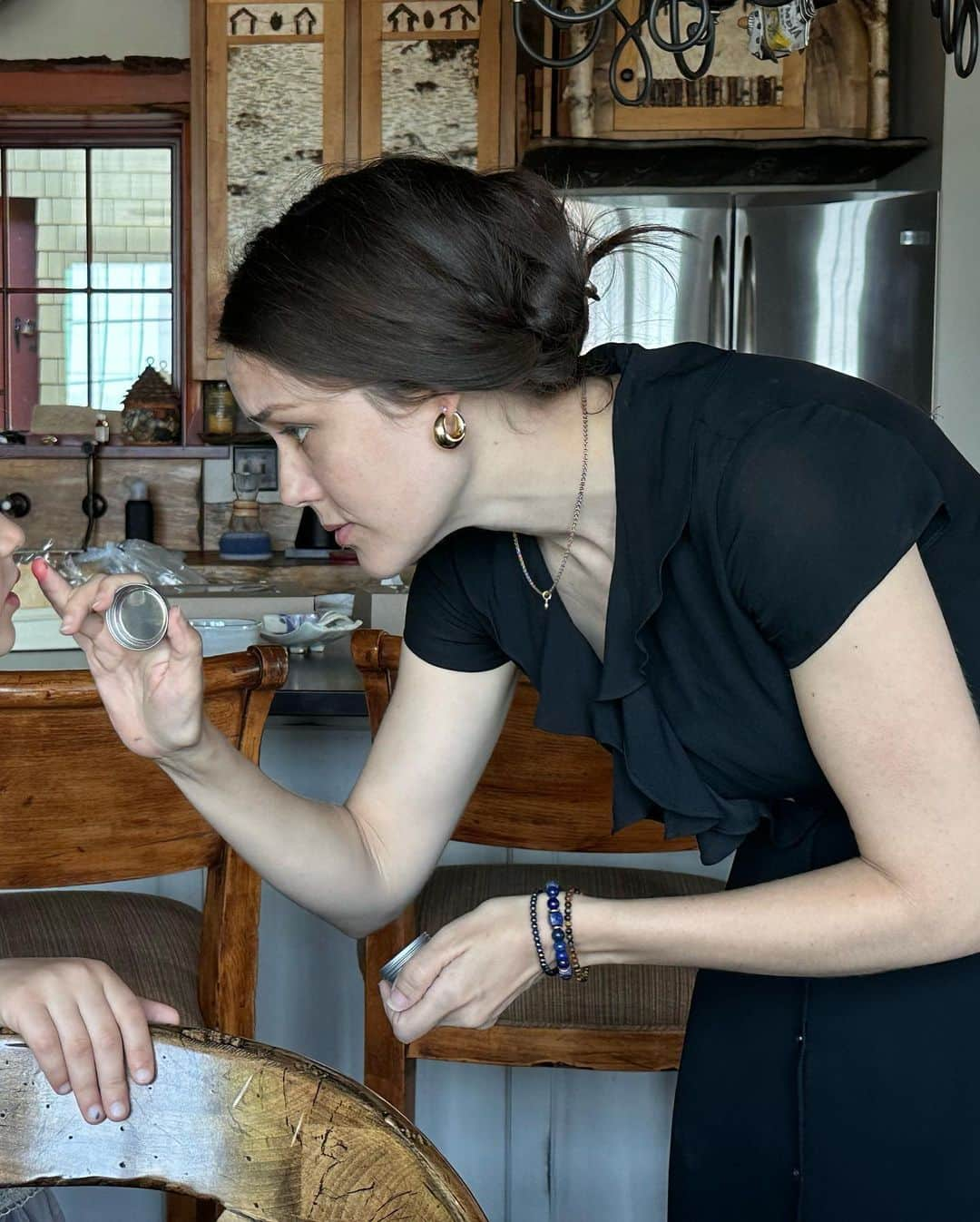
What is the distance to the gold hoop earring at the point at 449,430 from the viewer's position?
3.36 ft

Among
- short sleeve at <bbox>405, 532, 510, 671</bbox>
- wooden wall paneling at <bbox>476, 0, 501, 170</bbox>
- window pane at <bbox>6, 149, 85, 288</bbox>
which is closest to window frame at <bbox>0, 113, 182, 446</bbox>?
window pane at <bbox>6, 149, 85, 288</bbox>

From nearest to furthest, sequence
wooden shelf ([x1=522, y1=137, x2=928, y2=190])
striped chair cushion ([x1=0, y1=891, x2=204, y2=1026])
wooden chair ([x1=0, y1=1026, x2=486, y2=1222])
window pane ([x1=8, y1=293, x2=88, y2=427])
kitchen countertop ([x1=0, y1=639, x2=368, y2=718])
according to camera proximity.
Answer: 1. wooden chair ([x1=0, y1=1026, x2=486, y2=1222])
2. striped chair cushion ([x1=0, y1=891, x2=204, y2=1026])
3. kitchen countertop ([x1=0, y1=639, x2=368, y2=718])
4. wooden shelf ([x1=522, y1=137, x2=928, y2=190])
5. window pane ([x1=8, y1=293, x2=88, y2=427])

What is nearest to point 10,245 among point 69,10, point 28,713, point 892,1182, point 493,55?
point 69,10

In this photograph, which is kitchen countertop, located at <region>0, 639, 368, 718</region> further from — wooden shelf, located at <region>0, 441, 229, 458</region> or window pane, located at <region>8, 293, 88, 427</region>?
window pane, located at <region>8, 293, 88, 427</region>

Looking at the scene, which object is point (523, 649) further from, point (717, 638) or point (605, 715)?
point (717, 638)

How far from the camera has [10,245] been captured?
15.8ft

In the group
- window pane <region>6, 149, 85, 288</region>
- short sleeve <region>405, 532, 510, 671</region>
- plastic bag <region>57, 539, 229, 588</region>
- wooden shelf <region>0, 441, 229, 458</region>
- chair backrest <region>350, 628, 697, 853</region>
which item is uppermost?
window pane <region>6, 149, 85, 288</region>

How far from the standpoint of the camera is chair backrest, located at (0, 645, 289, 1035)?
1.39 meters

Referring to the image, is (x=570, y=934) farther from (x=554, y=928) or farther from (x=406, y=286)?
(x=406, y=286)

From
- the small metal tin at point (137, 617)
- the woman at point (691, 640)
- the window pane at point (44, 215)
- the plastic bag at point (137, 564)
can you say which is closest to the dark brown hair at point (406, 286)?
the woman at point (691, 640)

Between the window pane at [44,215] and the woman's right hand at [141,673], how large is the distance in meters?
4.14

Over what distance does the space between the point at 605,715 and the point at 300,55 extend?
11.8 ft

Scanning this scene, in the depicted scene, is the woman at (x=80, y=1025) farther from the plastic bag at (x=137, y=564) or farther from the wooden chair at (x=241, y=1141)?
the plastic bag at (x=137, y=564)

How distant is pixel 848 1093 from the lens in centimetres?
105
